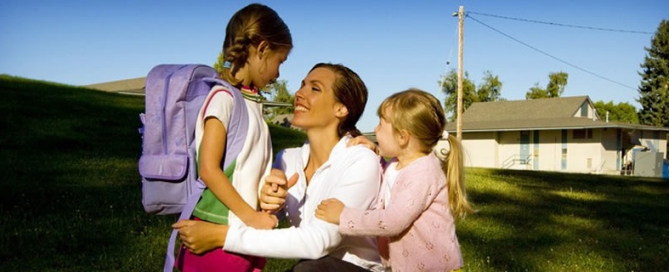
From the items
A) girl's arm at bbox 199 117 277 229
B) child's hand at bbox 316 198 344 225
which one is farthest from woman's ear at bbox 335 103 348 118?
girl's arm at bbox 199 117 277 229

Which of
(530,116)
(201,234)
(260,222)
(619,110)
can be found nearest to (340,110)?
(260,222)

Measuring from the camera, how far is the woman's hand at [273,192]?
2.41 meters

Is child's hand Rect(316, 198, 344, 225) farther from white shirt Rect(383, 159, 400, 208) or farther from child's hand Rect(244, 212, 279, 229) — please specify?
white shirt Rect(383, 159, 400, 208)

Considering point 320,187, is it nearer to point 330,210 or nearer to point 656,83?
point 330,210

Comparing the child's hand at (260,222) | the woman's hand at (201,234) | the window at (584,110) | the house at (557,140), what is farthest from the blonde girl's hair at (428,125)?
the window at (584,110)

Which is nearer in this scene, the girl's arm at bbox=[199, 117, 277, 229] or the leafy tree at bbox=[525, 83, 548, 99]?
the girl's arm at bbox=[199, 117, 277, 229]

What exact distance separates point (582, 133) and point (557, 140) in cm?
165

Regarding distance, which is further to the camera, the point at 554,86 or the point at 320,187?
the point at 554,86

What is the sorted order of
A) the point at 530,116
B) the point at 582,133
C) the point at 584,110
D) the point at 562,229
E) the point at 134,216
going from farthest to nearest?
1. the point at 530,116
2. the point at 584,110
3. the point at 582,133
4. the point at 562,229
5. the point at 134,216

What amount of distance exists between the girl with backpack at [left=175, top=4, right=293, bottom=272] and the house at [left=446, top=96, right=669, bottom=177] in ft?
114

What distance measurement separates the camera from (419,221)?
2789mm

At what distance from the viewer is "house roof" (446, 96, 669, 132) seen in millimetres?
37344

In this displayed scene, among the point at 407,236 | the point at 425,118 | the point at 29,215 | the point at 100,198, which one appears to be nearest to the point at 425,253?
the point at 407,236

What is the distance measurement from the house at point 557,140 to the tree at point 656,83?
1757 cm
